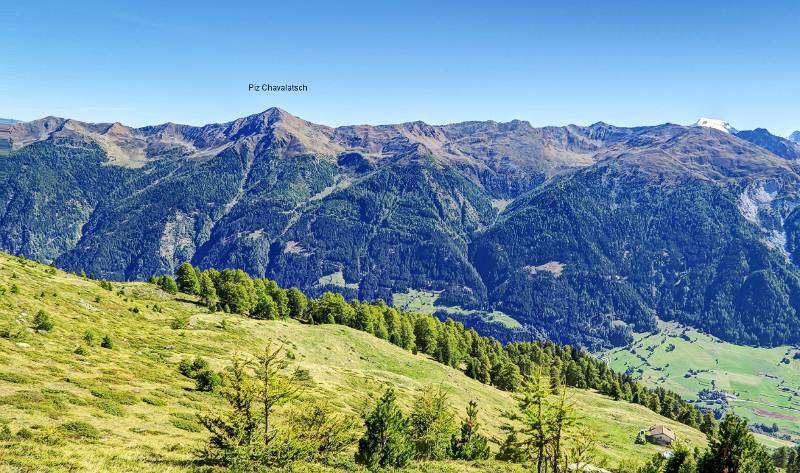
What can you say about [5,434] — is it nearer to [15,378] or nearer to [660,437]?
[15,378]

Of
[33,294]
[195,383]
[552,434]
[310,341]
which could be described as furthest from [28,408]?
[310,341]

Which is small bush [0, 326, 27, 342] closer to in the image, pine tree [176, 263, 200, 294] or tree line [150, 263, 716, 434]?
tree line [150, 263, 716, 434]

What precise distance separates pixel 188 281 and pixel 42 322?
71.8 metres

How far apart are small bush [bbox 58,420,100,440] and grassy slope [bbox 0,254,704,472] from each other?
0.71 meters

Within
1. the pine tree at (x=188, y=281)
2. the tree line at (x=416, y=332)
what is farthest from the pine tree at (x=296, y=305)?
the pine tree at (x=188, y=281)

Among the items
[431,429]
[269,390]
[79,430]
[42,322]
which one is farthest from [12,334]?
[431,429]

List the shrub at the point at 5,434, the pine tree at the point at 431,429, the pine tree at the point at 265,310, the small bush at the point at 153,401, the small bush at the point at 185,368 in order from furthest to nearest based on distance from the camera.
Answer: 1. the pine tree at the point at 265,310
2. the small bush at the point at 185,368
3. the pine tree at the point at 431,429
4. the small bush at the point at 153,401
5. the shrub at the point at 5,434

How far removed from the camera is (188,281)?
128 m

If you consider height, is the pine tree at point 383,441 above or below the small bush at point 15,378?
below

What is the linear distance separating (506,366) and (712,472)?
106373 millimetres

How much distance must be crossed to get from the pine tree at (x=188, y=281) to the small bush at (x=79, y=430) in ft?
325

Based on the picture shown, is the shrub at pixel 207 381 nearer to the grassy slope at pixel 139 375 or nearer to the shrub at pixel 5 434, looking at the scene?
the grassy slope at pixel 139 375

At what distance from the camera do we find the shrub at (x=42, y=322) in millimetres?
57094

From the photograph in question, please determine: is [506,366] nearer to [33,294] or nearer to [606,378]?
[606,378]
